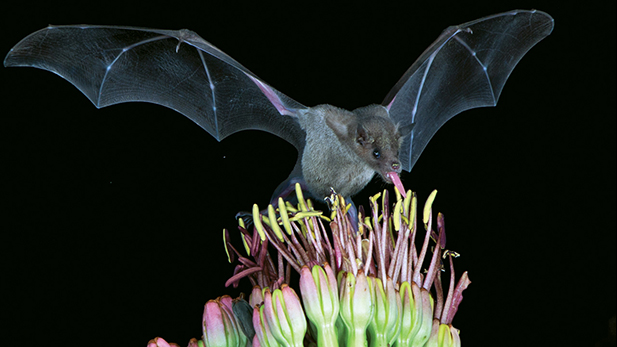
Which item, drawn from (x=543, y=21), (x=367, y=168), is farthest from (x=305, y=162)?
(x=543, y=21)

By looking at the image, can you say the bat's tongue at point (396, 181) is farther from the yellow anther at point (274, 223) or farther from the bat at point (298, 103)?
the yellow anther at point (274, 223)

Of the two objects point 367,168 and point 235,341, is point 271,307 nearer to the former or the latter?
point 235,341

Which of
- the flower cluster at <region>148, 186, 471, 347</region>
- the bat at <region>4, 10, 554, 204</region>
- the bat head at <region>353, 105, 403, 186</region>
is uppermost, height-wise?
the bat at <region>4, 10, 554, 204</region>

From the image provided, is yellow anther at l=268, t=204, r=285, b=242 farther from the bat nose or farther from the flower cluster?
the bat nose

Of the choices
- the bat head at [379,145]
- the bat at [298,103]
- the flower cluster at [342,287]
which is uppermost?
the bat at [298,103]

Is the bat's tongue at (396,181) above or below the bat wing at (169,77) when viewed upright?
below

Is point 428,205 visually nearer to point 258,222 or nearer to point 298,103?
point 258,222

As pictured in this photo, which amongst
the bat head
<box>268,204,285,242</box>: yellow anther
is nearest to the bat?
the bat head

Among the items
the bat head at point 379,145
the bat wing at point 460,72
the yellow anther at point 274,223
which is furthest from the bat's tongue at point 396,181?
the bat wing at point 460,72
